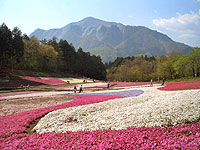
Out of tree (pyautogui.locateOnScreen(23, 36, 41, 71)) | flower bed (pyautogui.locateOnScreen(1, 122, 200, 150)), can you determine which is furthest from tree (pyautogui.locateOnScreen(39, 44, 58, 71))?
flower bed (pyautogui.locateOnScreen(1, 122, 200, 150))

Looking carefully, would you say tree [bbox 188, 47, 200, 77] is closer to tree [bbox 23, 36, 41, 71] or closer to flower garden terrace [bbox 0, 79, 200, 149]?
flower garden terrace [bbox 0, 79, 200, 149]

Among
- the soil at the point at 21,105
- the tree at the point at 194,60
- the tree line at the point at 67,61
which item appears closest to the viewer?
the soil at the point at 21,105

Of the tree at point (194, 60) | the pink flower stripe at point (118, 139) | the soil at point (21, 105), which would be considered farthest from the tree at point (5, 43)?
the tree at point (194, 60)

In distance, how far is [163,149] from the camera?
6816 millimetres

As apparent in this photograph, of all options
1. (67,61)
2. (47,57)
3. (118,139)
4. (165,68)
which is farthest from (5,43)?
(165,68)

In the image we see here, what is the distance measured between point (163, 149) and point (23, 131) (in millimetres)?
9848

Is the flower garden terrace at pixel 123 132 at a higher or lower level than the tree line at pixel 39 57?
lower

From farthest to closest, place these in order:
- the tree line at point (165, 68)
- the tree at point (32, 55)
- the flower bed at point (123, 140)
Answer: the tree at point (32, 55)
the tree line at point (165, 68)
the flower bed at point (123, 140)

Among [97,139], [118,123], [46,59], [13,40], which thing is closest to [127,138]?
[97,139]

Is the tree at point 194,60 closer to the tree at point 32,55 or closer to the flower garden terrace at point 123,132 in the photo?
the flower garden terrace at point 123,132

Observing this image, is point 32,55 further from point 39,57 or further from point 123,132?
point 123,132

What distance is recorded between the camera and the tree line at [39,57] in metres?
59.7

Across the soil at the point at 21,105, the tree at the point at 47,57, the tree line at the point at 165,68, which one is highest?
the tree at the point at 47,57

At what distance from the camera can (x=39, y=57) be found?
85.1m
